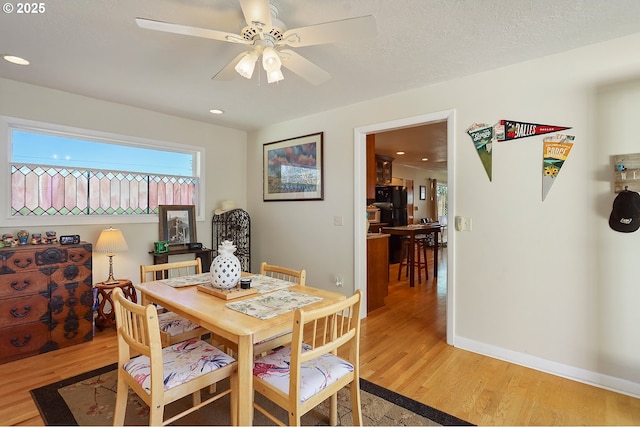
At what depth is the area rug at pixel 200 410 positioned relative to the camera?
1.83m

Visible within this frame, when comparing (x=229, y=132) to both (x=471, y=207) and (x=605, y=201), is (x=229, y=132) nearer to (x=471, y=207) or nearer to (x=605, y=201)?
(x=471, y=207)

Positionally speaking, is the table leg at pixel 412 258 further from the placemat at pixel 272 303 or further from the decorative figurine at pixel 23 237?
the decorative figurine at pixel 23 237

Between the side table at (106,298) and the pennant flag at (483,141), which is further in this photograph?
the side table at (106,298)

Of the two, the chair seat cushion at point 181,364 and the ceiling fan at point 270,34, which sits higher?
the ceiling fan at point 270,34

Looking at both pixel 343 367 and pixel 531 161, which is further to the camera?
pixel 531 161

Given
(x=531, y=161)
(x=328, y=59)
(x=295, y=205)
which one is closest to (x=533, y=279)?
(x=531, y=161)

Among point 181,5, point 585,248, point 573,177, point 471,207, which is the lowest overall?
point 585,248

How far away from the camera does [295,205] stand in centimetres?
407

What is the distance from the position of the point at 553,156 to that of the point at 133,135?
13.2ft

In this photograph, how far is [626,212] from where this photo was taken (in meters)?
2.02

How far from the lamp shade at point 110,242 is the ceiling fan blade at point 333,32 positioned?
2.60 m

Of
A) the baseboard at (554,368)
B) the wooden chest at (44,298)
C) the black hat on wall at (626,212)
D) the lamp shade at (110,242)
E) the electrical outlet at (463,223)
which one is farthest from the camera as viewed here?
the lamp shade at (110,242)

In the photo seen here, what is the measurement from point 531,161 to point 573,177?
11.2 inches

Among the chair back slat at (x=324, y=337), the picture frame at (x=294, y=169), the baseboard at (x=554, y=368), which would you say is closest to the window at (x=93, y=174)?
the picture frame at (x=294, y=169)
